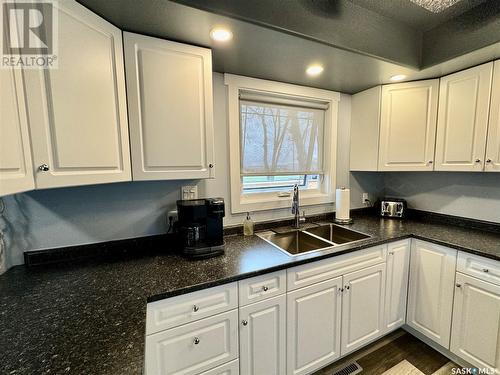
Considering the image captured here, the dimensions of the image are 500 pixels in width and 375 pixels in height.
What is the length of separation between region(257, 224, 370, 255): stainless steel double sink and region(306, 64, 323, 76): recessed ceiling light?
126cm

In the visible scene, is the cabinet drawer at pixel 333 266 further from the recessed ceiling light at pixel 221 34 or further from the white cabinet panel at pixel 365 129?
the recessed ceiling light at pixel 221 34

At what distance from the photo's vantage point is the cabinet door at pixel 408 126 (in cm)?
179

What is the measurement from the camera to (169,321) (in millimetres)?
971

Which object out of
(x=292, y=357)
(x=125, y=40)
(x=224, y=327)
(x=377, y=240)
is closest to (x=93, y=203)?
(x=125, y=40)

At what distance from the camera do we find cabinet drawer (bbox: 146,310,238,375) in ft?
3.12

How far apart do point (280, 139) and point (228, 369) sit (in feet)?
5.46

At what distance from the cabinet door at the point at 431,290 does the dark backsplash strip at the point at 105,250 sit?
187 centimetres

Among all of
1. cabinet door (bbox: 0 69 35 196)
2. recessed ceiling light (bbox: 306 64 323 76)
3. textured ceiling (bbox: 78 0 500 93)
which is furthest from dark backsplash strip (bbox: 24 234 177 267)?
recessed ceiling light (bbox: 306 64 323 76)

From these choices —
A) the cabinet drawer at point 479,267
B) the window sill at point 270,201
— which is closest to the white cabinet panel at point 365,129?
the window sill at point 270,201

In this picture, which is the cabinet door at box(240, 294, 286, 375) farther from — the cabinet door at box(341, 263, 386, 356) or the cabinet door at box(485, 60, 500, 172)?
the cabinet door at box(485, 60, 500, 172)

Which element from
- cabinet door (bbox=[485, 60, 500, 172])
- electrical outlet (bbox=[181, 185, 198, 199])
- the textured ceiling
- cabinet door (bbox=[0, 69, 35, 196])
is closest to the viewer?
cabinet door (bbox=[0, 69, 35, 196])

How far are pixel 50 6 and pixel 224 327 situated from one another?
159cm

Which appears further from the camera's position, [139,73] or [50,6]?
[139,73]

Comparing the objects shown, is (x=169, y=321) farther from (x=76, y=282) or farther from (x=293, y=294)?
(x=293, y=294)
